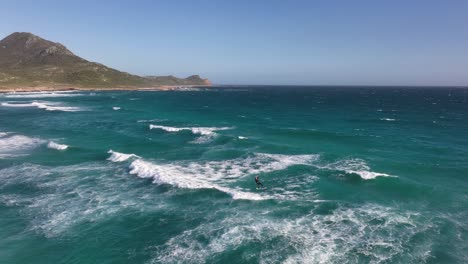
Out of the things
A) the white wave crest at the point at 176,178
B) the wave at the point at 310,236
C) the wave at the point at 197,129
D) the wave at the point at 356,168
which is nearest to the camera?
the wave at the point at 310,236

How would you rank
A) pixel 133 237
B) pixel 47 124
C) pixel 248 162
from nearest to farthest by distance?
pixel 133 237 → pixel 248 162 → pixel 47 124

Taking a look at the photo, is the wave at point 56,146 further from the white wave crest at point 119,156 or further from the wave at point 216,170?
the wave at point 216,170

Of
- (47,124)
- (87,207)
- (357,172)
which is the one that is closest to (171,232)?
(87,207)

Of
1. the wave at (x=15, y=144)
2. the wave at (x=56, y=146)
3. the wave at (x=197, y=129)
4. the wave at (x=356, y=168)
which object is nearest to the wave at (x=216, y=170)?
the wave at (x=356, y=168)

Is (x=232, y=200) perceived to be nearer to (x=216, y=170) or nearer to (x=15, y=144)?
(x=216, y=170)

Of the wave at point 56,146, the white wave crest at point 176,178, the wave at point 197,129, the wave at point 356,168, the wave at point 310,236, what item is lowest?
the wave at point 310,236

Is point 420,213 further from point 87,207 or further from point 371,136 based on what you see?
point 371,136

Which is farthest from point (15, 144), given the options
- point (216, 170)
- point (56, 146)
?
point (216, 170)
